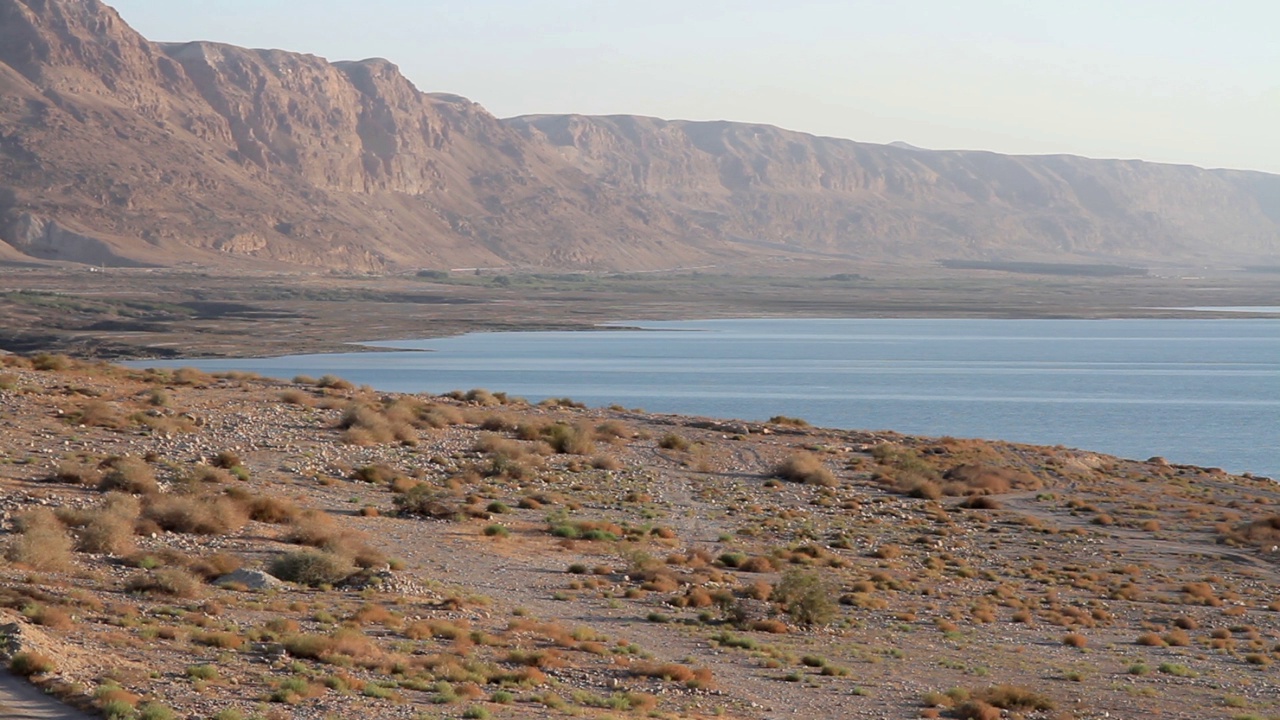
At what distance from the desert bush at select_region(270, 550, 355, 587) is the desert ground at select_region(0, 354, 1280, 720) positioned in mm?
31

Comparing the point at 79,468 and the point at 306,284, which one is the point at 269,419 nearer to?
the point at 79,468

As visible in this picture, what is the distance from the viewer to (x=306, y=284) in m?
155

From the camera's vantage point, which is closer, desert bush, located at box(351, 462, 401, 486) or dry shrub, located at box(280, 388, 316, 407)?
desert bush, located at box(351, 462, 401, 486)

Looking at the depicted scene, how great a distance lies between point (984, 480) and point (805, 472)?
4.81m

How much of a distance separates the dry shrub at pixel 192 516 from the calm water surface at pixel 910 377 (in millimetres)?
41265

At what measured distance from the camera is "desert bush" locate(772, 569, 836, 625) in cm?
1875

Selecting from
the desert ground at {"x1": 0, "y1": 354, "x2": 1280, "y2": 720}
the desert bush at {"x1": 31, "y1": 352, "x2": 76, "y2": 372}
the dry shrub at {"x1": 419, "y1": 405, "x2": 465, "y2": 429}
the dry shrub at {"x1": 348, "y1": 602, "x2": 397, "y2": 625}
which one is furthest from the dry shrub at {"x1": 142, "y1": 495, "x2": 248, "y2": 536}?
the desert bush at {"x1": 31, "y1": 352, "x2": 76, "y2": 372}

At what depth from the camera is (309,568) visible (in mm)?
17328

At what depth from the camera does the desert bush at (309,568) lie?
17.3 metres

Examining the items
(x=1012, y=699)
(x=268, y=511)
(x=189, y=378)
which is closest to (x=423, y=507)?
(x=268, y=511)

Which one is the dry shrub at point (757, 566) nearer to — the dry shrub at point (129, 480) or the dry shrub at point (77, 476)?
the dry shrub at point (129, 480)

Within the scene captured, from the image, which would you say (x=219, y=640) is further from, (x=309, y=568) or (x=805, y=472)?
(x=805, y=472)

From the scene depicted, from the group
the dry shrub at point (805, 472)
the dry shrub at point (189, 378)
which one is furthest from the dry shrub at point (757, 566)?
the dry shrub at point (189, 378)

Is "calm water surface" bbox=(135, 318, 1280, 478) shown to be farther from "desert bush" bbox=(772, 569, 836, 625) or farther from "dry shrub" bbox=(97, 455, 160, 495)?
"dry shrub" bbox=(97, 455, 160, 495)
